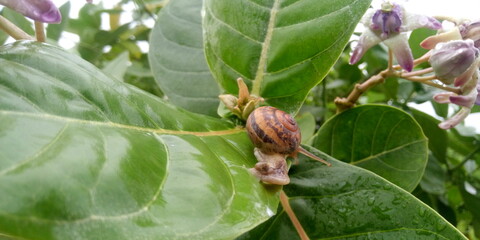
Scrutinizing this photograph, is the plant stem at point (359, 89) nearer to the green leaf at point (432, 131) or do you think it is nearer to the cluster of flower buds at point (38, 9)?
the green leaf at point (432, 131)

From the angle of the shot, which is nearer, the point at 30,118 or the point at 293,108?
the point at 30,118

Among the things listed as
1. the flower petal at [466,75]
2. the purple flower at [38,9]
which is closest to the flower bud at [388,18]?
the flower petal at [466,75]

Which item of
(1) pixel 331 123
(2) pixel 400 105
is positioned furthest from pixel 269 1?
(2) pixel 400 105

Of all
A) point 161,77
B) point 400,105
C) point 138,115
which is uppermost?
point 138,115

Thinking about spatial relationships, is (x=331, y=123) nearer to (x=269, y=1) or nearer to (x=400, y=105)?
(x=269, y=1)

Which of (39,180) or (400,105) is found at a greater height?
(39,180)

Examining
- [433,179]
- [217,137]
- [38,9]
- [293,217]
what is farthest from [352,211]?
[433,179]
